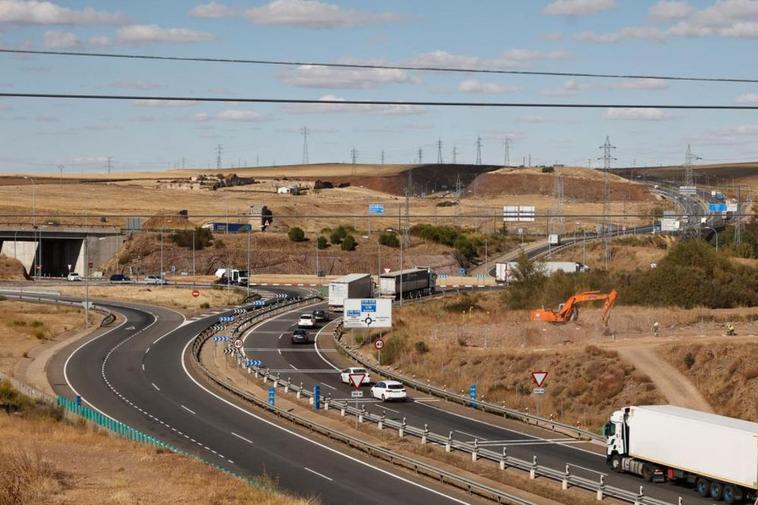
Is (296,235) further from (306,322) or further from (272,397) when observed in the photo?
(272,397)

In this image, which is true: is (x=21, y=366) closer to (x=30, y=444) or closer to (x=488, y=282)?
(x=30, y=444)

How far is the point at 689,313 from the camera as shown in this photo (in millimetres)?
79875

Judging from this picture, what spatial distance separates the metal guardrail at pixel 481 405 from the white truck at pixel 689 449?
6.40 metres

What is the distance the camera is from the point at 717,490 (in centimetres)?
3362

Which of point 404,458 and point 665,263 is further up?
point 665,263

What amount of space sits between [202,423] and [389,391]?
1059 cm

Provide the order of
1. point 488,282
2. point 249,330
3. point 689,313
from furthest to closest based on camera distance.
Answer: point 488,282 → point 249,330 → point 689,313

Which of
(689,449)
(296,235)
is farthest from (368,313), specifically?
(296,235)

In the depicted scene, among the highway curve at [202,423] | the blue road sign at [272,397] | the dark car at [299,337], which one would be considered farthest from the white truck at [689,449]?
the dark car at [299,337]

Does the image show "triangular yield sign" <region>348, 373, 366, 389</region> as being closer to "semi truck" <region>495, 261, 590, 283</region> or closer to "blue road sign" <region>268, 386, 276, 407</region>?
"blue road sign" <region>268, 386, 276, 407</region>

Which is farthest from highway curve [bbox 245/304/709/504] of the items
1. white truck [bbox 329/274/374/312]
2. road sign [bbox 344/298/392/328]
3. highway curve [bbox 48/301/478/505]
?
white truck [bbox 329/274/374/312]

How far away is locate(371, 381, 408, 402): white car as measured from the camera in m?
55.7

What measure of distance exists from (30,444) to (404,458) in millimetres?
12643

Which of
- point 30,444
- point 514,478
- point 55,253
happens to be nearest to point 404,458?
point 514,478
